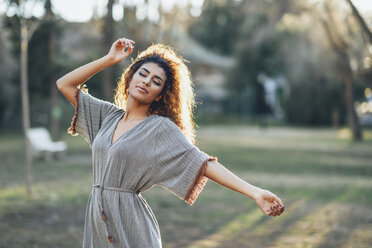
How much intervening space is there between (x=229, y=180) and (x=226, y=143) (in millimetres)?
20783

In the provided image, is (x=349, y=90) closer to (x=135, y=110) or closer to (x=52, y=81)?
(x=52, y=81)

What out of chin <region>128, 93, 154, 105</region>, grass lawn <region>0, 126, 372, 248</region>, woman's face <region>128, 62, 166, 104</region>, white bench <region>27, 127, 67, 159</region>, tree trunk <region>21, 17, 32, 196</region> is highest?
woman's face <region>128, 62, 166, 104</region>

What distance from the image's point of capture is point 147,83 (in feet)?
9.57

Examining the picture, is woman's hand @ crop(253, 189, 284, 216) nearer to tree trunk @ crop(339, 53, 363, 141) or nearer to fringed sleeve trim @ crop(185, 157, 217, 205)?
fringed sleeve trim @ crop(185, 157, 217, 205)

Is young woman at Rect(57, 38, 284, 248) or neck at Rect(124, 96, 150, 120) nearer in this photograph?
young woman at Rect(57, 38, 284, 248)

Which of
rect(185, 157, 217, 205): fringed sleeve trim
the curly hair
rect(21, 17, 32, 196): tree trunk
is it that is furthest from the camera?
rect(21, 17, 32, 196): tree trunk

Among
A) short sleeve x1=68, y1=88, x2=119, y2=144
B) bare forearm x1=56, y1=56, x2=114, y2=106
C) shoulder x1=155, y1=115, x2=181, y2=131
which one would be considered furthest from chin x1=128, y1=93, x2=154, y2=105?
bare forearm x1=56, y1=56, x2=114, y2=106

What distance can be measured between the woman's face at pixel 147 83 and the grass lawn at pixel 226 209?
4.10 ft

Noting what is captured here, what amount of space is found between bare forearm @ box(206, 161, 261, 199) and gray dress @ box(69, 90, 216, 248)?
0.15 feet

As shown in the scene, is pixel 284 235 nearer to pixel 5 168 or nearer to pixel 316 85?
pixel 5 168

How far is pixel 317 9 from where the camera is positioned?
18.6 metres

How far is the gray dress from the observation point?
276 centimetres

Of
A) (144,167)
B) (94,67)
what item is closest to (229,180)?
(144,167)

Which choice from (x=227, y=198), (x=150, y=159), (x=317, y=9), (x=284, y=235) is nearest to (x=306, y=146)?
(x=317, y=9)
